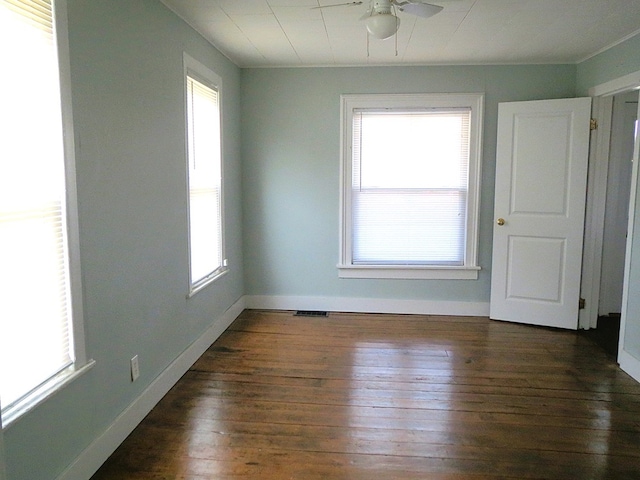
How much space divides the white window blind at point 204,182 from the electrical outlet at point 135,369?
33.4 inches

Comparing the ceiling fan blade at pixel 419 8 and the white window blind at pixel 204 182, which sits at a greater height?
the ceiling fan blade at pixel 419 8

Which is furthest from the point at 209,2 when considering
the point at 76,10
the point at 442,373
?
the point at 442,373

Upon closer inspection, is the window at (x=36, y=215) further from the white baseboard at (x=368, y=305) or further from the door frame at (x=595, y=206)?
the door frame at (x=595, y=206)

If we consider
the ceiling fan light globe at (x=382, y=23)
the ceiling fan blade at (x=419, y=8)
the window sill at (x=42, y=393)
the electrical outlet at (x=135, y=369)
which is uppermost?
the ceiling fan blade at (x=419, y=8)

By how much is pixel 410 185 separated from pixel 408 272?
85cm

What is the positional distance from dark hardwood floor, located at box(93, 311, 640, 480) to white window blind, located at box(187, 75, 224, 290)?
721mm

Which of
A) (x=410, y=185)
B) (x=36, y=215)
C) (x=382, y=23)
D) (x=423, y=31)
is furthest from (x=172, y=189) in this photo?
(x=410, y=185)

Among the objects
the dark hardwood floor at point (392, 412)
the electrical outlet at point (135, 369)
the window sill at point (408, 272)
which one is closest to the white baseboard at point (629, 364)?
the dark hardwood floor at point (392, 412)

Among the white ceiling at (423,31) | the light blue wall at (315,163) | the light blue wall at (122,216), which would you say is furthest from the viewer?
the light blue wall at (315,163)

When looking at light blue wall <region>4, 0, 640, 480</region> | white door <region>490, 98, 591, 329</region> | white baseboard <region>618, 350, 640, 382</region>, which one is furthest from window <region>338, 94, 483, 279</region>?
white baseboard <region>618, 350, 640, 382</region>

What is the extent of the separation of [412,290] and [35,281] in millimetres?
3474

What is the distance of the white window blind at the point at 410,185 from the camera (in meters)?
4.34

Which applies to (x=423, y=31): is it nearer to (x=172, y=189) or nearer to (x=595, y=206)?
(x=172, y=189)

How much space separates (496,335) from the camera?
13.0 feet
